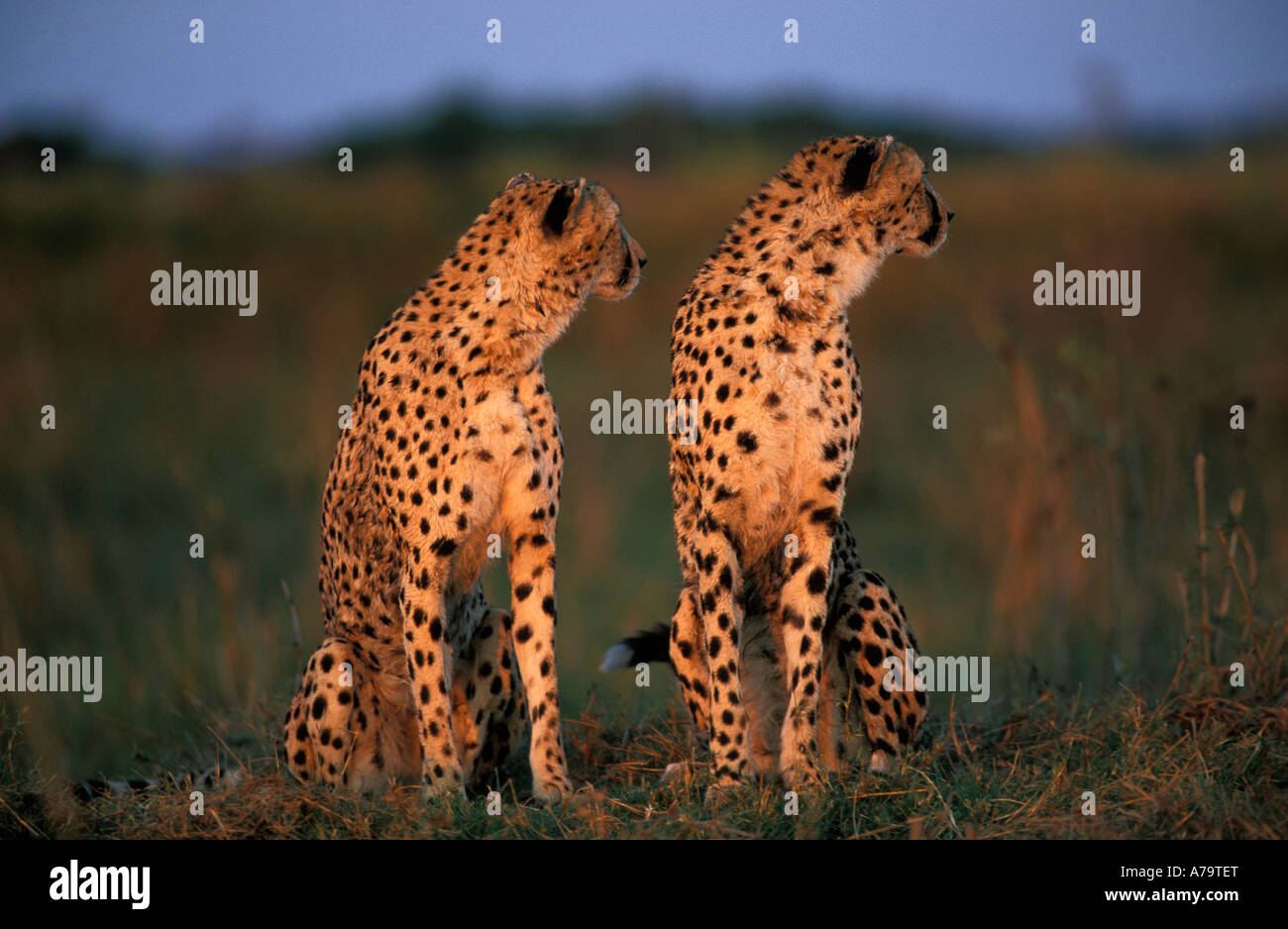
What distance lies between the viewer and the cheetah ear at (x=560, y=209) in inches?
166

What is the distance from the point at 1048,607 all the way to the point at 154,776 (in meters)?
3.69

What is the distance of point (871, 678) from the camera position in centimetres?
441

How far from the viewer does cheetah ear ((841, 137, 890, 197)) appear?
4238 mm

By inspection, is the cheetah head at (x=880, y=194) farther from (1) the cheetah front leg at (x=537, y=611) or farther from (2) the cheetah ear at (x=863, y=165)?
(1) the cheetah front leg at (x=537, y=611)

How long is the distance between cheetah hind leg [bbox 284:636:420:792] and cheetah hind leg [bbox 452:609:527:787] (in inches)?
6.5

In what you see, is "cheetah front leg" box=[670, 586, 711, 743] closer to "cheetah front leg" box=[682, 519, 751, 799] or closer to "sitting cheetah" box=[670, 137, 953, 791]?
"sitting cheetah" box=[670, 137, 953, 791]

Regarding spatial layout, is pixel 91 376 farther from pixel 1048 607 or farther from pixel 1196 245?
pixel 1196 245

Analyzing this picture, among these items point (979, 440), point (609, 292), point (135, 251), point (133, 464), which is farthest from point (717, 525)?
point (135, 251)

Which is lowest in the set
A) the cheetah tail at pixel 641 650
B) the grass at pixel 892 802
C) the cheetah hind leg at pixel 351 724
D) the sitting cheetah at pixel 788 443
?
the grass at pixel 892 802

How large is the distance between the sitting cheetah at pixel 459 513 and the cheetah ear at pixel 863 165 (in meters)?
0.63

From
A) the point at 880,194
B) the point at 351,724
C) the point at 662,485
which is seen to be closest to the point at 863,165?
the point at 880,194

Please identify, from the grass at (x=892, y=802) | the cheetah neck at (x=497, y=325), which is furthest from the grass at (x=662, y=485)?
the cheetah neck at (x=497, y=325)

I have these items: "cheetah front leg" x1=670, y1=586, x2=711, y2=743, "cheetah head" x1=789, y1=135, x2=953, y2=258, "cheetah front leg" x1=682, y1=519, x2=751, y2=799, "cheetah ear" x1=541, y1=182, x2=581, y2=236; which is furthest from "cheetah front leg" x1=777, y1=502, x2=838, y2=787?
"cheetah ear" x1=541, y1=182, x2=581, y2=236

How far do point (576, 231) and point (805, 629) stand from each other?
1.29m
